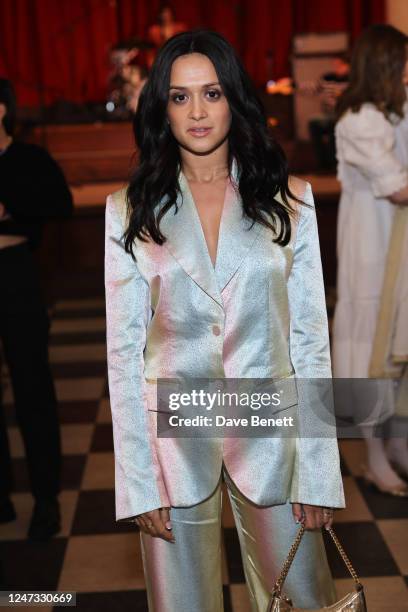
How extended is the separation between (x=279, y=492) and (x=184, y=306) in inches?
13.6

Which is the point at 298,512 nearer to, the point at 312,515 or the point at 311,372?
the point at 312,515

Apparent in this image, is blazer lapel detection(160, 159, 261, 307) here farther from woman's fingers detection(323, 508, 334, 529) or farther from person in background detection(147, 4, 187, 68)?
person in background detection(147, 4, 187, 68)

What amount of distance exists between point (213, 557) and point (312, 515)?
0.60ft

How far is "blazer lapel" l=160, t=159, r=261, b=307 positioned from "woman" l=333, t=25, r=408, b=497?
60.7 inches

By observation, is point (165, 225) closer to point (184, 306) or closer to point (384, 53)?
point (184, 306)

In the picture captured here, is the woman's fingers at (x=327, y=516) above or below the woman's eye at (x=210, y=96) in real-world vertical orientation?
below

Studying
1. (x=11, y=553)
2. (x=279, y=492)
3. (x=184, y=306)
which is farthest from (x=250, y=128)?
(x=11, y=553)

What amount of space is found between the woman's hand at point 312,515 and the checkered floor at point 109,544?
37.8 inches

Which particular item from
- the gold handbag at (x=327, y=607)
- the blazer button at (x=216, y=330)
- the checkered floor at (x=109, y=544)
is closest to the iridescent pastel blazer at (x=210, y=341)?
the blazer button at (x=216, y=330)

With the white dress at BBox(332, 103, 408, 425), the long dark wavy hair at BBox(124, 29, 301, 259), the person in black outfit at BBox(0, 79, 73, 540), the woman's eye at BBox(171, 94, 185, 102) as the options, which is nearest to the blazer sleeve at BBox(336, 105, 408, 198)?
the white dress at BBox(332, 103, 408, 425)

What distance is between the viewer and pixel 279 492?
5.45ft

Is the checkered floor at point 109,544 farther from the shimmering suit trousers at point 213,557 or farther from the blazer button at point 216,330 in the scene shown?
the blazer button at point 216,330

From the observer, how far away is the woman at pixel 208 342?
1649 millimetres

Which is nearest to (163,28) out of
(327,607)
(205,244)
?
(205,244)
